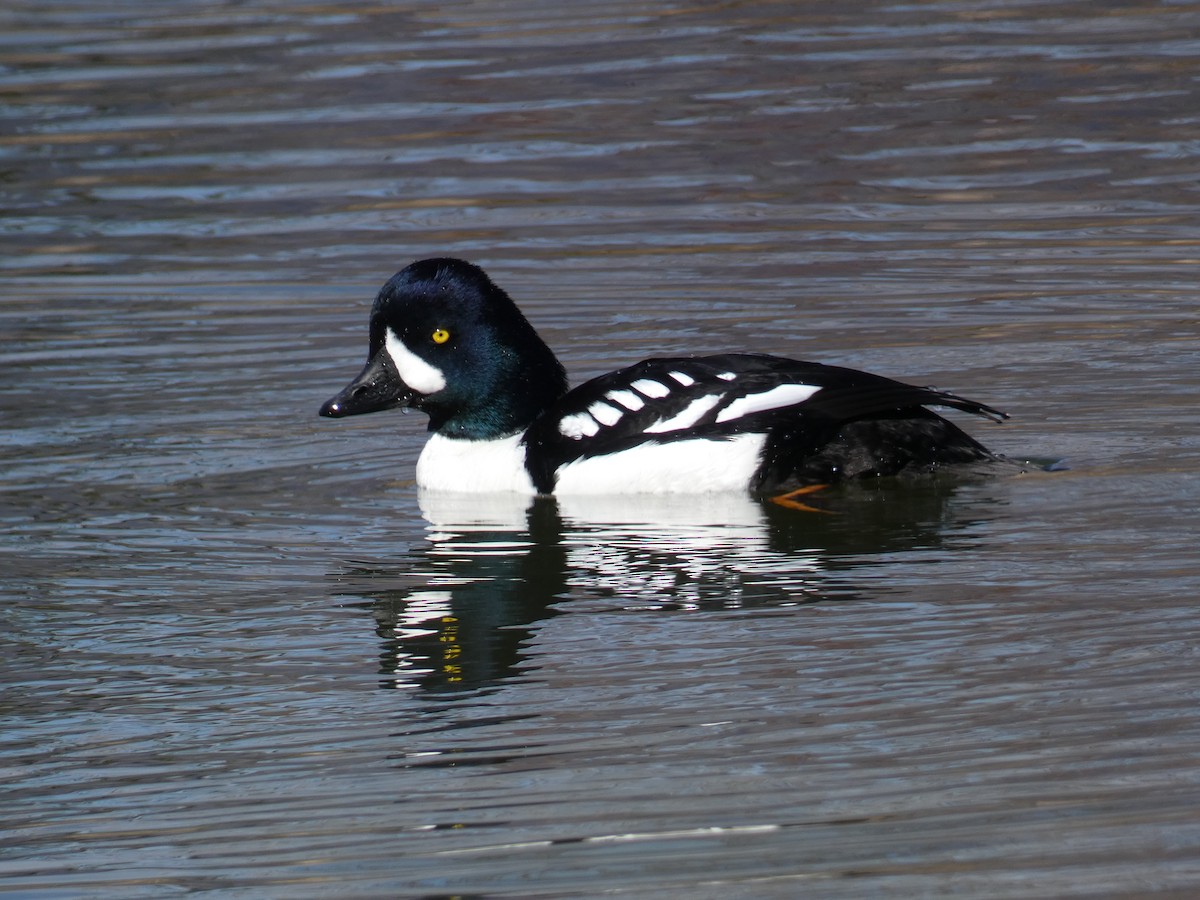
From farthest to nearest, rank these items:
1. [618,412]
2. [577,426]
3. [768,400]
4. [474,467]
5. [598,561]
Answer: [474,467]
[577,426]
[618,412]
[768,400]
[598,561]

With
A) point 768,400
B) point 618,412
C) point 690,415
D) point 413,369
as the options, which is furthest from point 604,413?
point 413,369

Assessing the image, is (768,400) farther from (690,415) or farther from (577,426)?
(577,426)

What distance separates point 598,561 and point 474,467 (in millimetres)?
1124

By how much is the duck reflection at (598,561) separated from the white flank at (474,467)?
0.17 feet

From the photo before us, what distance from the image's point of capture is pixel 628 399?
745cm

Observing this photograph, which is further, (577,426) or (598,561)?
(577,426)

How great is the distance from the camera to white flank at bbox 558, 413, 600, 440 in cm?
752

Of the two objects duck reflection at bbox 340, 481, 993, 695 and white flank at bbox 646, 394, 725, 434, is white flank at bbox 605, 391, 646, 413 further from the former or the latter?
duck reflection at bbox 340, 481, 993, 695

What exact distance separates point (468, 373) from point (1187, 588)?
9.87ft

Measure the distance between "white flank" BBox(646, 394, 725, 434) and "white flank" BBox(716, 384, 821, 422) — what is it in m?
0.05

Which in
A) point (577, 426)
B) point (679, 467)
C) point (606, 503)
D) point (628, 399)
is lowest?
point (606, 503)

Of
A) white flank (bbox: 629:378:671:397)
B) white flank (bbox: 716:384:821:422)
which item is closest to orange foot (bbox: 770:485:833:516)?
white flank (bbox: 716:384:821:422)

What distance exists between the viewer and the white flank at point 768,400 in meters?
7.24

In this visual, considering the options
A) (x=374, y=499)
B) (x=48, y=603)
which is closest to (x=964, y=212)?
(x=374, y=499)
